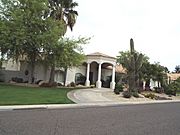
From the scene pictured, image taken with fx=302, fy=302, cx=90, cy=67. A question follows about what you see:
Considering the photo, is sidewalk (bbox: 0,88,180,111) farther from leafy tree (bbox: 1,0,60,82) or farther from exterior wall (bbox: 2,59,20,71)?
exterior wall (bbox: 2,59,20,71)

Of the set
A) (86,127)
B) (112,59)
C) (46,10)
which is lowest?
(86,127)

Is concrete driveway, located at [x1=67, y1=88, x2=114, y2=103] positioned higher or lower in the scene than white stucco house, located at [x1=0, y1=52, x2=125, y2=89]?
lower

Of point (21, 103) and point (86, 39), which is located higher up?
point (86, 39)

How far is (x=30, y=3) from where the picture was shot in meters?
36.7

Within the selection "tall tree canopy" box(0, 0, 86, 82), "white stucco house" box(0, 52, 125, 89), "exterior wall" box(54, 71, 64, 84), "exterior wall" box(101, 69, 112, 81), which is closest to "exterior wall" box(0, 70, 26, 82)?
"white stucco house" box(0, 52, 125, 89)

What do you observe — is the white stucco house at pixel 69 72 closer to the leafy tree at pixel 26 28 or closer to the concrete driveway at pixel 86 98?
the leafy tree at pixel 26 28

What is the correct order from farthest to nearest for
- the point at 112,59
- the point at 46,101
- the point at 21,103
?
1. the point at 112,59
2. the point at 46,101
3. the point at 21,103

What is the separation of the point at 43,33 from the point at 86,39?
6089mm

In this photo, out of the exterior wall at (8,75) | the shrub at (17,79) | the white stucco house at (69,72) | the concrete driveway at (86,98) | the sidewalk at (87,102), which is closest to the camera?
the sidewalk at (87,102)

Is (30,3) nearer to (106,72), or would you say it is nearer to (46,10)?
(46,10)

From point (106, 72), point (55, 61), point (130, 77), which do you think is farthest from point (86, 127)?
point (106, 72)

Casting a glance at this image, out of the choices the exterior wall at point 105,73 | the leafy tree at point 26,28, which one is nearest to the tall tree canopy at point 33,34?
the leafy tree at point 26,28

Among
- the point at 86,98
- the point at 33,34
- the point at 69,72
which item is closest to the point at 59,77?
the point at 69,72

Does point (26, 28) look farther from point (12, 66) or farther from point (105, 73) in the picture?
point (105, 73)
